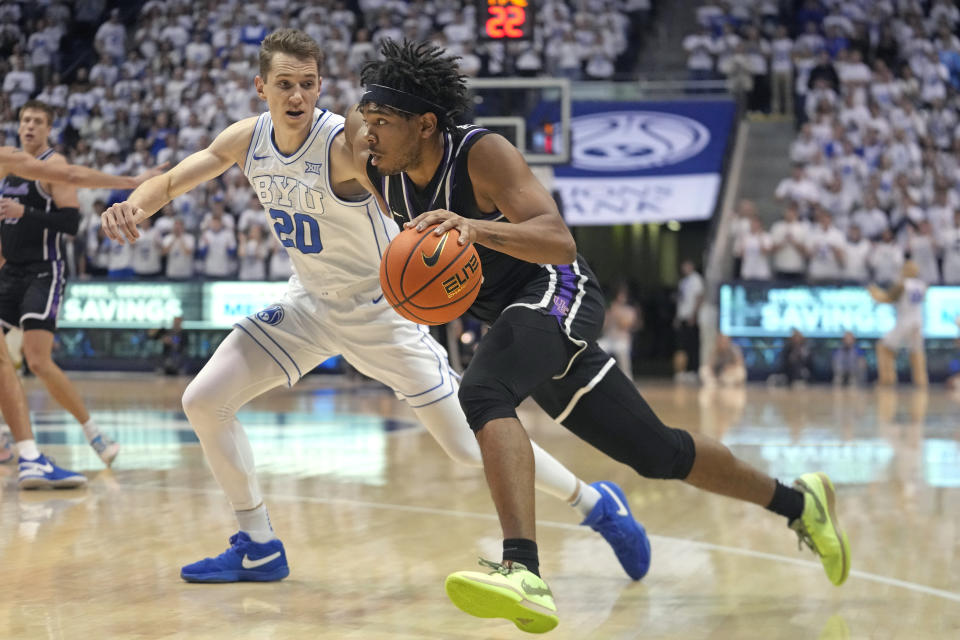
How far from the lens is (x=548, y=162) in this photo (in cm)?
1389

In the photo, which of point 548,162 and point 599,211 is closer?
point 548,162

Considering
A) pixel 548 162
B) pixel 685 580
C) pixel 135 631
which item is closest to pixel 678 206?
pixel 548 162

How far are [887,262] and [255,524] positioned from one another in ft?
45.0

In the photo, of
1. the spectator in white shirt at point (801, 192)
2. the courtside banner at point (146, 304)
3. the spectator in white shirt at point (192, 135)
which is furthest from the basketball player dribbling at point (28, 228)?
the spectator in white shirt at point (801, 192)

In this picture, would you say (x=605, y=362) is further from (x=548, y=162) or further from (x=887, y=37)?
(x=887, y=37)

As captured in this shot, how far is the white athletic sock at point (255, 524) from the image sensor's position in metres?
4.33

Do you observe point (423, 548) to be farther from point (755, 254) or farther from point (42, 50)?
point (42, 50)

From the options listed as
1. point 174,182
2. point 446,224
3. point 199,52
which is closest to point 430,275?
point 446,224

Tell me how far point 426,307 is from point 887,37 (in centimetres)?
1858

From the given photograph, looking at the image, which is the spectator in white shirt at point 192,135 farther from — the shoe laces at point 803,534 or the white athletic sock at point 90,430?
the shoe laces at point 803,534

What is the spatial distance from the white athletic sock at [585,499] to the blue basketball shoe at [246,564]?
1138 millimetres

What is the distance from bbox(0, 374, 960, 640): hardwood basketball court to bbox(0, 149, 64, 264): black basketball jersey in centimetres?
130

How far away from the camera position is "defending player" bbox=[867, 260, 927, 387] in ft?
51.2

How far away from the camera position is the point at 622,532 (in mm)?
4379
